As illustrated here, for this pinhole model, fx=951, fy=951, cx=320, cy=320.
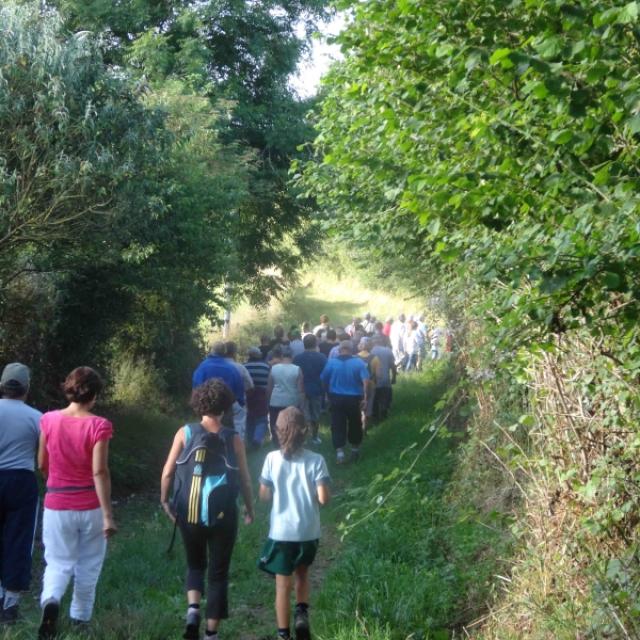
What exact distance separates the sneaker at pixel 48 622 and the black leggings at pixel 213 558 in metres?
0.92

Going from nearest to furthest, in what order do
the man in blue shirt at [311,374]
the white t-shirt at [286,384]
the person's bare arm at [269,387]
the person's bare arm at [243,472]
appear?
the person's bare arm at [243,472]
the white t-shirt at [286,384]
the person's bare arm at [269,387]
the man in blue shirt at [311,374]

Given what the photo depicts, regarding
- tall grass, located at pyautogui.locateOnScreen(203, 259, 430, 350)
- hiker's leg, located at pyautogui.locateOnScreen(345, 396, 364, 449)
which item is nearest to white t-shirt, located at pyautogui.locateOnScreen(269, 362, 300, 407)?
hiker's leg, located at pyautogui.locateOnScreen(345, 396, 364, 449)

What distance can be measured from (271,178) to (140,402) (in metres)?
8.03

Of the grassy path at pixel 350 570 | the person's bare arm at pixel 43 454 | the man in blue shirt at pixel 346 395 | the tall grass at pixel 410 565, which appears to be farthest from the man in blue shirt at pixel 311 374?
the person's bare arm at pixel 43 454

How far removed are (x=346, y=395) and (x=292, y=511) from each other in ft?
24.8

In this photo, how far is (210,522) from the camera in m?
6.31

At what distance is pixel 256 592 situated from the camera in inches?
324

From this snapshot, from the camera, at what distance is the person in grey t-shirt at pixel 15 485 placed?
22.4 feet

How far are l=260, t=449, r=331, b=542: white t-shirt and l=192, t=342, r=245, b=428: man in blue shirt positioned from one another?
4996 millimetres

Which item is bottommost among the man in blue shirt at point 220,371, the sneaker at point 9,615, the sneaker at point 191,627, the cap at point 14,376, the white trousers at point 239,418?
the sneaker at point 9,615

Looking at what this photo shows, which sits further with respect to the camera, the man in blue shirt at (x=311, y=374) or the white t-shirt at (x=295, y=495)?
the man in blue shirt at (x=311, y=374)

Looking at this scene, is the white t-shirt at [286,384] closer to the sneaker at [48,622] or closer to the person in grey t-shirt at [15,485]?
the person in grey t-shirt at [15,485]

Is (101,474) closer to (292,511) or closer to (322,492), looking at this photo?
(292,511)

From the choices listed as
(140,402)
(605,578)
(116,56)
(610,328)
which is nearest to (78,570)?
(605,578)
